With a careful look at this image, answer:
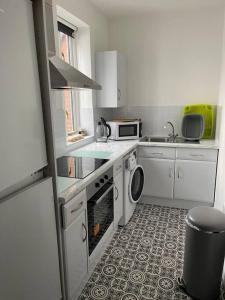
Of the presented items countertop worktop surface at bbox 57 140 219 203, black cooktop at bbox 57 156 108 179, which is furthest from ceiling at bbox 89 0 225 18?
black cooktop at bbox 57 156 108 179

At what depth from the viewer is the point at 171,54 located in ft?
10.3

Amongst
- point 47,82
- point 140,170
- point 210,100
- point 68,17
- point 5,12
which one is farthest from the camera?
point 210,100

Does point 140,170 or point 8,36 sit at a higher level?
point 8,36

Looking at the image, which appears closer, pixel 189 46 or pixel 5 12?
pixel 5 12

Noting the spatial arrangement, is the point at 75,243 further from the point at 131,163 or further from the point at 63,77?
the point at 131,163

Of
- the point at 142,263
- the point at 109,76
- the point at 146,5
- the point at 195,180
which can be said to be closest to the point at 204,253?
the point at 142,263

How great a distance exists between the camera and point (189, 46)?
305 cm

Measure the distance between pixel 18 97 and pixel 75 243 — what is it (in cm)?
99

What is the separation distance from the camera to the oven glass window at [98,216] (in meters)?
1.74

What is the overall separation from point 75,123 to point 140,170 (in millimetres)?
1027

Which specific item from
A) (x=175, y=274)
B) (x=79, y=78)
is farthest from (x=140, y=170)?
(x=79, y=78)

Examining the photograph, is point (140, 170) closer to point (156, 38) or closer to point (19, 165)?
point (156, 38)

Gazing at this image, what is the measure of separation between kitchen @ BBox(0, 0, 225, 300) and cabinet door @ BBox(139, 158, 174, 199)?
0.04ft

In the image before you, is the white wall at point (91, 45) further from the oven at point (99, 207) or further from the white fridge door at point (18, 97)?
the white fridge door at point (18, 97)
